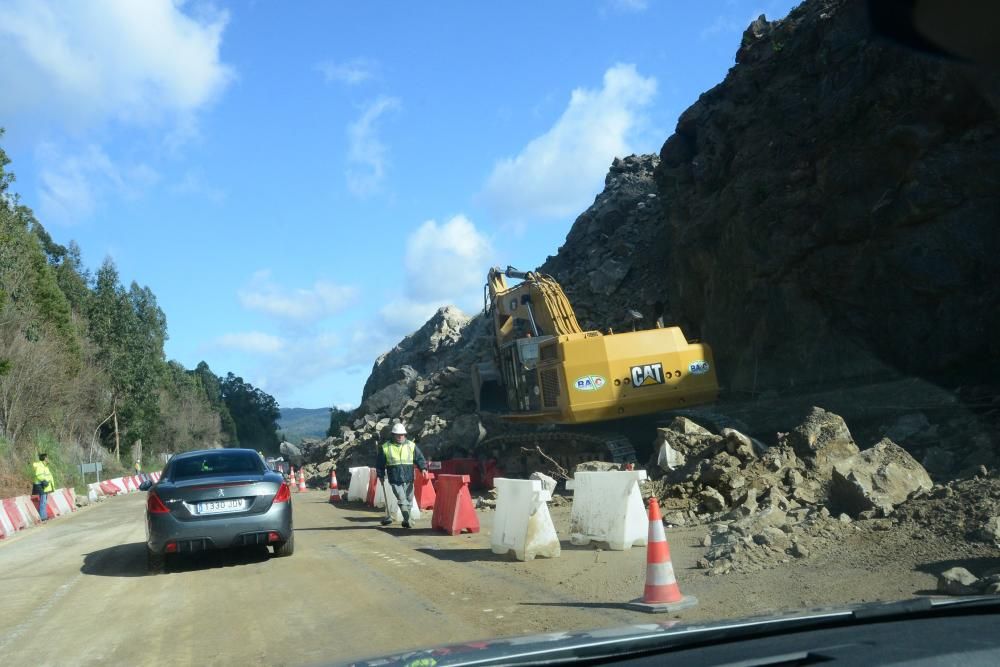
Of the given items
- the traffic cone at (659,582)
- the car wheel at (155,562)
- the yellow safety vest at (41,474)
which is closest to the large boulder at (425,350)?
the yellow safety vest at (41,474)

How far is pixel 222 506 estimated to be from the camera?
1082 centimetres

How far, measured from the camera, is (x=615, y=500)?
34.1ft

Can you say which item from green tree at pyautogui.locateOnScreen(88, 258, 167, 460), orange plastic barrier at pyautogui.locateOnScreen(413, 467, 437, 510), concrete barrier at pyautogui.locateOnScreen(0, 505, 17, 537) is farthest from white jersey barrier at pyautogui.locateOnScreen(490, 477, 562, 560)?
green tree at pyautogui.locateOnScreen(88, 258, 167, 460)

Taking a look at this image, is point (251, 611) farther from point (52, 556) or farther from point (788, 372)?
point (788, 372)

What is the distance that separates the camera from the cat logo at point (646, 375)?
724 inches

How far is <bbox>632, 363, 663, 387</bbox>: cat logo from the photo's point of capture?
18.4m

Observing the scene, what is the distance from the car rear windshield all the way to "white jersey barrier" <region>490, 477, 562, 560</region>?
328cm

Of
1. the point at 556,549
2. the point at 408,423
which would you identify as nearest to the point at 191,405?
the point at 408,423

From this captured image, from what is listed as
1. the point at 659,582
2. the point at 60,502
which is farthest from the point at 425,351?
the point at 659,582

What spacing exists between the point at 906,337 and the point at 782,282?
419cm

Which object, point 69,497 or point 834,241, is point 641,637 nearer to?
point 834,241

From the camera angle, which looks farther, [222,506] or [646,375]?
[646,375]

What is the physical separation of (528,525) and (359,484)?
12.8 metres

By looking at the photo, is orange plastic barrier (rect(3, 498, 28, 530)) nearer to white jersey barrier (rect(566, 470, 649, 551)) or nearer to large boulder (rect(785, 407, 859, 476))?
white jersey barrier (rect(566, 470, 649, 551))
